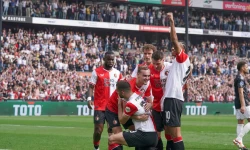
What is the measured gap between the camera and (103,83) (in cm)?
1505

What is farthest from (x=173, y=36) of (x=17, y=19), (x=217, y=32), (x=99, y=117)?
(x=217, y=32)

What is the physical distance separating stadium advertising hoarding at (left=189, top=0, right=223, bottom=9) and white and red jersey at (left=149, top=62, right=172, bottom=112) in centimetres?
5104

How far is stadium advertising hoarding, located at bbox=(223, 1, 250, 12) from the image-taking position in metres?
66.1

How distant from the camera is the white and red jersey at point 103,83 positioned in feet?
49.3

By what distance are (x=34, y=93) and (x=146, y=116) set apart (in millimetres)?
28829

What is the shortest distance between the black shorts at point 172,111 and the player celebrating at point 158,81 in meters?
0.62

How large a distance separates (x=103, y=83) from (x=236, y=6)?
53.6 m

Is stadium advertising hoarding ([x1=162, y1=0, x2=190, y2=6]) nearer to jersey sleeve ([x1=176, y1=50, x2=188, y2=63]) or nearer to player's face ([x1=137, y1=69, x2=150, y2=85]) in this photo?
jersey sleeve ([x1=176, y1=50, x2=188, y2=63])

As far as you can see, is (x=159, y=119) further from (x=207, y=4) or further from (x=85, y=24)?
(x=207, y=4)

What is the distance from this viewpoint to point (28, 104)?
35.3 metres

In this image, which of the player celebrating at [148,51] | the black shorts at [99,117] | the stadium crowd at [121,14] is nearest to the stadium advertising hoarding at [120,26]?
the stadium crowd at [121,14]

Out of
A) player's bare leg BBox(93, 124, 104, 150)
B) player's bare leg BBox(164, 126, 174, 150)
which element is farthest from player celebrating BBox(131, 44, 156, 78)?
player's bare leg BBox(93, 124, 104, 150)

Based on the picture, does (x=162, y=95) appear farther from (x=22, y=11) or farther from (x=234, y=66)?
(x=234, y=66)

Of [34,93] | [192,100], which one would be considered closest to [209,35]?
[192,100]
